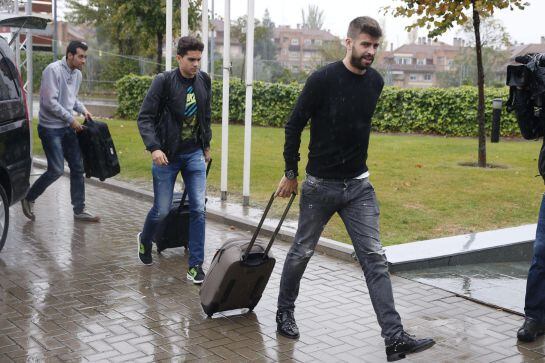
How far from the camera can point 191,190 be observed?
21.0 feet

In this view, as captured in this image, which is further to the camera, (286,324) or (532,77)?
(286,324)

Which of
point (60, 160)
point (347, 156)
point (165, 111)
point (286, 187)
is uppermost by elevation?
point (165, 111)

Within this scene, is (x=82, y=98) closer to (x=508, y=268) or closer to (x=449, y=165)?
(x=449, y=165)

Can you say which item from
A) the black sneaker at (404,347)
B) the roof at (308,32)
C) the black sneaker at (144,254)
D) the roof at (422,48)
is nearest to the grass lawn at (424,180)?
the black sneaker at (144,254)

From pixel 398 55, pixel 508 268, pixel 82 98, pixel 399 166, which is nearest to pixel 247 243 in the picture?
pixel 508 268

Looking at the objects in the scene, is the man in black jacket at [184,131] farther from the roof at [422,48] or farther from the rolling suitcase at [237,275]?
the roof at [422,48]

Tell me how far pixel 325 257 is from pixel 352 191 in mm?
2580

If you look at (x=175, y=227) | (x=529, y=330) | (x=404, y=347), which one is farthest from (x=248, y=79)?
(x=404, y=347)

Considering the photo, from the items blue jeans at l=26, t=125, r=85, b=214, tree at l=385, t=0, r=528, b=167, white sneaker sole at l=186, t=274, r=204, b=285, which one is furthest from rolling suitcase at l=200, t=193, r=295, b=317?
tree at l=385, t=0, r=528, b=167

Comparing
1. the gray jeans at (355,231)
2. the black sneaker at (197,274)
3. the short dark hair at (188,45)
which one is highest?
the short dark hair at (188,45)

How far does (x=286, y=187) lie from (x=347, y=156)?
45cm

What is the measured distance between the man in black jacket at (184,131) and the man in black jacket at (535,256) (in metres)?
2.53

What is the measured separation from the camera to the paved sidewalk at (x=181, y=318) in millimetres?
4844

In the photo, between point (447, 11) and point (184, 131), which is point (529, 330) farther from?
point (447, 11)
